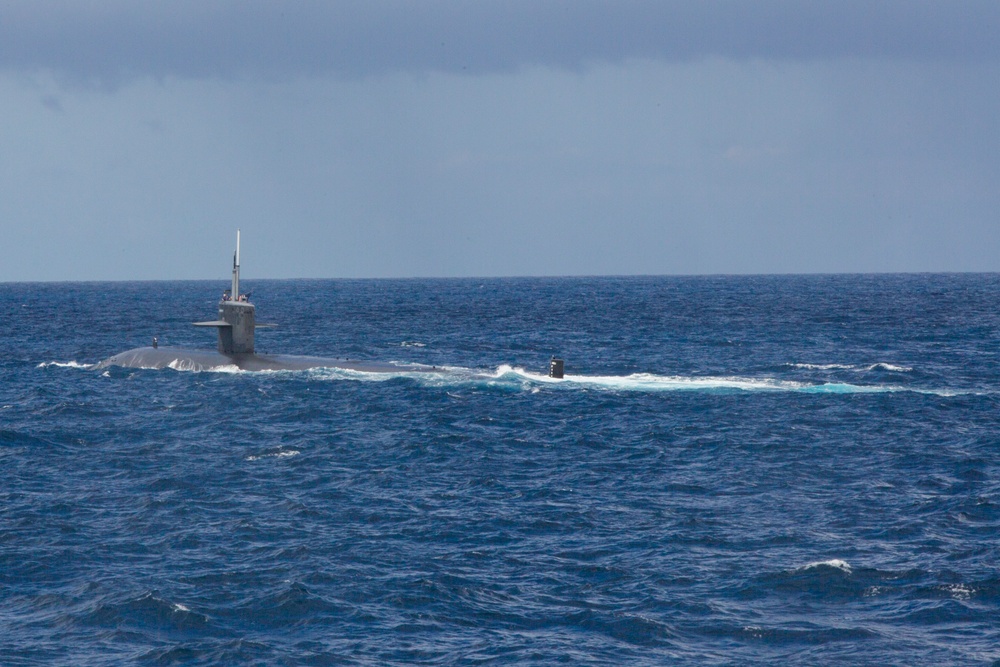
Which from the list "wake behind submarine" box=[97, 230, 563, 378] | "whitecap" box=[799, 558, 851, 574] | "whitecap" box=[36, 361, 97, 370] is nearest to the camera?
"whitecap" box=[799, 558, 851, 574]

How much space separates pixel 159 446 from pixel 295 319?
349 ft

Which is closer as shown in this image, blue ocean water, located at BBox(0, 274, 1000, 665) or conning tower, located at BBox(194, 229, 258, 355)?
blue ocean water, located at BBox(0, 274, 1000, 665)

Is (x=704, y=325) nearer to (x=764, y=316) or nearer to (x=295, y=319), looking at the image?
(x=764, y=316)

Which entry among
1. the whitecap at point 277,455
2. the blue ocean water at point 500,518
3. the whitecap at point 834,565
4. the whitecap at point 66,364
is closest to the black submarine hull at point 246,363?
the blue ocean water at point 500,518

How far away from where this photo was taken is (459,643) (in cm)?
2903

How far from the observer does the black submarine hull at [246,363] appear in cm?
7675

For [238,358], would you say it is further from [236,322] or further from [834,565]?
[834,565]

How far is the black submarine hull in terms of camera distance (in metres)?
76.8

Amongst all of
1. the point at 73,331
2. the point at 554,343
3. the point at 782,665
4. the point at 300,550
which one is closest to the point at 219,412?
the point at 300,550

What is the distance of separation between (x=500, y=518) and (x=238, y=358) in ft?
137

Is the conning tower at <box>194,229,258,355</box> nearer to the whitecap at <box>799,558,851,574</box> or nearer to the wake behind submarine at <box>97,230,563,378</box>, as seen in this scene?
the wake behind submarine at <box>97,230,563,378</box>

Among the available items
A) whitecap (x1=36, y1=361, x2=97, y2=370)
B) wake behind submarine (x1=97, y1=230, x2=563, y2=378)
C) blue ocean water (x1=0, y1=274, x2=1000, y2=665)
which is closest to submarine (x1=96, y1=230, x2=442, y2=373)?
wake behind submarine (x1=97, y1=230, x2=563, y2=378)

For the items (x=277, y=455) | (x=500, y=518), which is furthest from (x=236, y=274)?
(x=500, y=518)

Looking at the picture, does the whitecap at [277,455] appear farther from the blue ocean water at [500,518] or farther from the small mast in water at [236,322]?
the small mast in water at [236,322]
